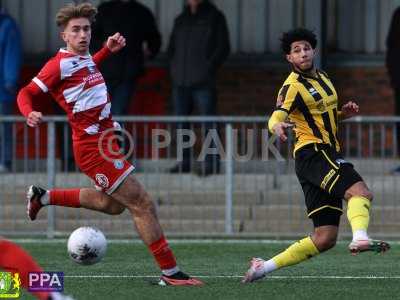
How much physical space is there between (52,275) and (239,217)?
22.2 ft

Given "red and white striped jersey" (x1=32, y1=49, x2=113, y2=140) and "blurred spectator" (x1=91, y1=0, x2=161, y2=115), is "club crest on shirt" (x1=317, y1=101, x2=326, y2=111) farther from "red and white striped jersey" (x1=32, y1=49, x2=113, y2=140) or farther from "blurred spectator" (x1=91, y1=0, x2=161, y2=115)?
"blurred spectator" (x1=91, y1=0, x2=161, y2=115)

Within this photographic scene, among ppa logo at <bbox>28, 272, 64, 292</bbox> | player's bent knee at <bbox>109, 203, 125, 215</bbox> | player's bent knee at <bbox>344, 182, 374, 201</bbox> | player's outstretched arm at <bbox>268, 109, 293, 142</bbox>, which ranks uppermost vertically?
player's outstretched arm at <bbox>268, 109, 293, 142</bbox>

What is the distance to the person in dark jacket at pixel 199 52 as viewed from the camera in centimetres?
1788

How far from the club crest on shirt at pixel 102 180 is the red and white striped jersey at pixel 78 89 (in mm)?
318

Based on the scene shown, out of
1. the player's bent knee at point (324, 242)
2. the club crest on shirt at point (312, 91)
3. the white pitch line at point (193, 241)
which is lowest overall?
the white pitch line at point (193, 241)

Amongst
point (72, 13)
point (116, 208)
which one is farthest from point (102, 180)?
point (72, 13)

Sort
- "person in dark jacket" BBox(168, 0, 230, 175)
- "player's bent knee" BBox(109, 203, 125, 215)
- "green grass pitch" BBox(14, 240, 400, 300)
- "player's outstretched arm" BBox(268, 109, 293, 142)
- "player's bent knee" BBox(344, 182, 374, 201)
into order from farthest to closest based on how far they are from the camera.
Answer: "person in dark jacket" BBox(168, 0, 230, 175)
"player's bent knee" BBox(109, 203, 125, 215)
"player's bent knee" BBox(344, 182, 374, 201)
"green grass pitch" BBox(14, 240, 400, 300)
"player's outstretched arm" BBox(268, 109, 293, 142)

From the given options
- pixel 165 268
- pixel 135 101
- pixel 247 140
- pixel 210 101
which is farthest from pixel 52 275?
pixel 135 101

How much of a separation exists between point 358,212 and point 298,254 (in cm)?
62

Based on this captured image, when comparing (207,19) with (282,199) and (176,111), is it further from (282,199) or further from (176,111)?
(282,199)

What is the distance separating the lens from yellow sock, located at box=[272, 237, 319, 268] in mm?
11116

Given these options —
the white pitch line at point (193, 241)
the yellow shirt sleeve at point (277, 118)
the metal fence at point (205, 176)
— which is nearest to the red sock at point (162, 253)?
the yellow shirt sleeve at point (277, 118)

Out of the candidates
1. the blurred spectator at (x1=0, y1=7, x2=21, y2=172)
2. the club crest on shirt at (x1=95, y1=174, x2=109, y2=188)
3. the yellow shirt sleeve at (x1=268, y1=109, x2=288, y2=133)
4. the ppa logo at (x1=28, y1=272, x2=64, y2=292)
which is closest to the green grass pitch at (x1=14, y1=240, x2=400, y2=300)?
the club crest on shirt at (x1=95, y1=174, x2=109, y2=188)

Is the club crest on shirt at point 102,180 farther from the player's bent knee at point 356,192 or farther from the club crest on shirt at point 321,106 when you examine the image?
the player's bent knee at point 356,192
